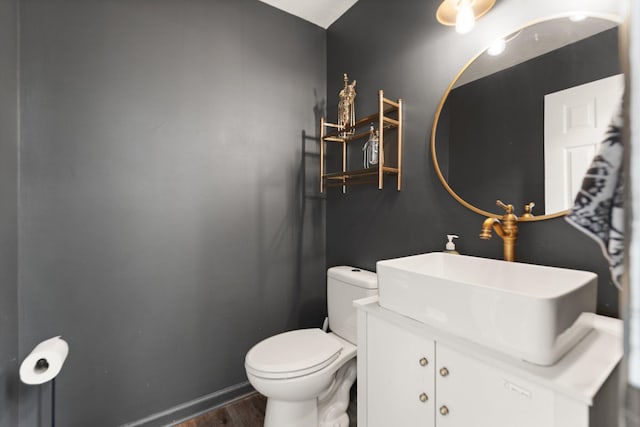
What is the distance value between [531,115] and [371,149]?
2.52 ft

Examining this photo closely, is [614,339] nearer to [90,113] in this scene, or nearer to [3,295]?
[3,295]

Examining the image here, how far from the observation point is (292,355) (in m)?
1.28

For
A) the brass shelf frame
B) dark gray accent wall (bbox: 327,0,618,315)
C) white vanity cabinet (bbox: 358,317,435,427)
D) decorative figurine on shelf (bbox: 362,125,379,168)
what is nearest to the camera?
white vanity cabinet (bbox: 358,317,435,427)

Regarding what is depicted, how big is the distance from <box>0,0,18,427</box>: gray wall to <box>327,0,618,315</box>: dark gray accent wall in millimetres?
1603

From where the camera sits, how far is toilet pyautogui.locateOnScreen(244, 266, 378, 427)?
119cm

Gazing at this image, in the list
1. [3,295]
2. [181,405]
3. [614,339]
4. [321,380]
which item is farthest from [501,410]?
[3,295]

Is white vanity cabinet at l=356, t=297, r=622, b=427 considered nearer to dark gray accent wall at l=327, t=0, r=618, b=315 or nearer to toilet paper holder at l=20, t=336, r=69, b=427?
dark gray accent wall at l=327, t=0, r=618, b=315

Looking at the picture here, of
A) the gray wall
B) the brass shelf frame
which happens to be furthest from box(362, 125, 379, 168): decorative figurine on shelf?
the gray wall

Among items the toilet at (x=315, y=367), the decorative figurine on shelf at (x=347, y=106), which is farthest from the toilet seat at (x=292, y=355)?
the decorative figurine on shelf at (x=347, y=106)

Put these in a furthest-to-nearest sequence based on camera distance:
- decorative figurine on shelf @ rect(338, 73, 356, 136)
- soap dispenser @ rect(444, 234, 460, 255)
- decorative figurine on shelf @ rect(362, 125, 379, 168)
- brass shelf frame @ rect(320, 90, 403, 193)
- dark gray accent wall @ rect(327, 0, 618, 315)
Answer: decorative figurine on shelf @ rect(338, 73, 356, 136), decorative figurine on shelf @ rect(362, 125, 379, 168), brass shelf frame @ rect(320, 90, 403, 193), soap dispenser @ rect(444, 234, 460, 255), dark gray accent wall @ rect(327, 0, 618, 315)

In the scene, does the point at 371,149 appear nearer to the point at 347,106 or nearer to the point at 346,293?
the point at 347,106

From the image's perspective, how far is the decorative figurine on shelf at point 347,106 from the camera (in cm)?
174

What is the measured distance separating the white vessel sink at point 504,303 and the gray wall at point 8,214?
56.3 inches

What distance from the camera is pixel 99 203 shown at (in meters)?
1.29
